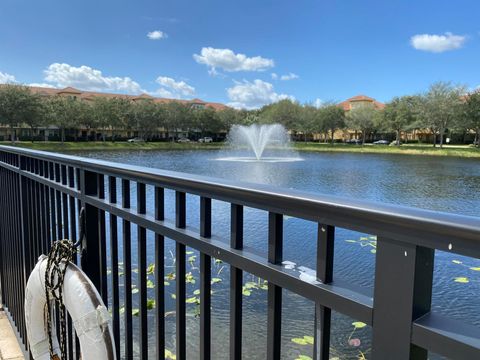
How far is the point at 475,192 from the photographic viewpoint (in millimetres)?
13930

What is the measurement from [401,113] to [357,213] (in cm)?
5958

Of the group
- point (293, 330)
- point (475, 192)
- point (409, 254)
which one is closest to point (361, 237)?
point (293, 330)

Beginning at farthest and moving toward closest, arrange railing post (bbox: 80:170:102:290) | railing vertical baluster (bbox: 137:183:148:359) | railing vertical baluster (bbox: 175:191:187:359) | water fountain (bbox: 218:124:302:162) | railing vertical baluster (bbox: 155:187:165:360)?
1. water fountain (bbox: 218:124:302:162)
2. railing post (bbox: 80:170:102:290)
3. railing vertical baluster (bbox: 137:183:148:359)
4. railing vertical baluster (bbox: 155:187:165:360)
5. railing vertical baluster (bbox: 175:191:187:359)

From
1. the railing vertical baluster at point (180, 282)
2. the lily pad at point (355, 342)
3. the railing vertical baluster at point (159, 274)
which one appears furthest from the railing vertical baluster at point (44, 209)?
the lily pad at point (355, 342)

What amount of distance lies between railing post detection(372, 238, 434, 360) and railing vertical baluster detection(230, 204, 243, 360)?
44 cm

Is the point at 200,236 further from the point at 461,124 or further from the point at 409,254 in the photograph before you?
the point at 461,124

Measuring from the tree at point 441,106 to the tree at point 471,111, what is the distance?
765 mm

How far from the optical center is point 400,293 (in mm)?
754

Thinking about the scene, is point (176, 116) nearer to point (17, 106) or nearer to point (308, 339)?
point (17, 106)

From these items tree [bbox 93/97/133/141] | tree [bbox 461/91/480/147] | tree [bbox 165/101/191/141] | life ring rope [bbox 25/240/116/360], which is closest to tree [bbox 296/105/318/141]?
tree [bbox 165/101/191/141]

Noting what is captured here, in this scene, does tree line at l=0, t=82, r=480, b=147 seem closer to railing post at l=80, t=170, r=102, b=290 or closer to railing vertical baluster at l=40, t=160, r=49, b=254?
railing vertical baluster at l=40, t=160, r=49, b=254

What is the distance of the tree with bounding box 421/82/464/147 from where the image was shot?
1903 inches

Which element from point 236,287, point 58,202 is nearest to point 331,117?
point 58,202

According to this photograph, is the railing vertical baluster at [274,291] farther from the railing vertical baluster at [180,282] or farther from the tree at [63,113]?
the tree at [63,113]
